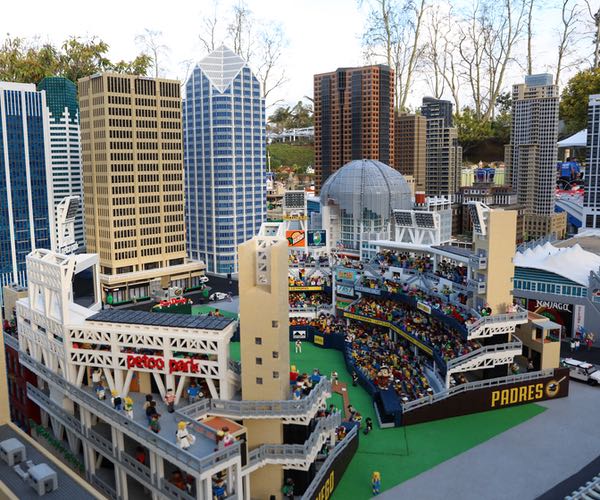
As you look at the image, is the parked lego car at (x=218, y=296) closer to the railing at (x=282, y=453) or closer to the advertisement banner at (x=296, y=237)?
the advertisement banner at (x=296, y=237)

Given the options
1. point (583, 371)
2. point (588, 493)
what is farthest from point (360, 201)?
point (588, 493)

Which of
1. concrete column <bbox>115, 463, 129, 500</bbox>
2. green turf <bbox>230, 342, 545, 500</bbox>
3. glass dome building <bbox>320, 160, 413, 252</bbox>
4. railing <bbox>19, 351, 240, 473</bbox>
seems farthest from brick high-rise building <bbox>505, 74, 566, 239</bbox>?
concrete column <bbox>115, 463, 129, 500</bbox>

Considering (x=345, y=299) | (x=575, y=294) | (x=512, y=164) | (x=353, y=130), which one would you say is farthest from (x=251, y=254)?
(x=512, y=164)

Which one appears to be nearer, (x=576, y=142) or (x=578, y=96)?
(x=576, y=142)

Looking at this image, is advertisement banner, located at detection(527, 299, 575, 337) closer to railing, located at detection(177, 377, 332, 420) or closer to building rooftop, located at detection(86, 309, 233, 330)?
railing, located at detection(177, 377, 332, 420)

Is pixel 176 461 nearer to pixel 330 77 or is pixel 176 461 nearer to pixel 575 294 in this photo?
pixel 575 294

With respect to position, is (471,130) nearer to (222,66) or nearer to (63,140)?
(222,66)

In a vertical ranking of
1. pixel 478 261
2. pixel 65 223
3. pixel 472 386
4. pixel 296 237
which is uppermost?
pixel 65 223
